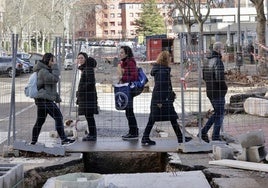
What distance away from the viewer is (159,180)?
8.05 meters

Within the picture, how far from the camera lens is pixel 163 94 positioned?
10.4 metres

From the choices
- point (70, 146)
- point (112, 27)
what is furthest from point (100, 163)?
point (112, 27)

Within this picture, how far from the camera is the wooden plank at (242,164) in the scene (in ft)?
27.4

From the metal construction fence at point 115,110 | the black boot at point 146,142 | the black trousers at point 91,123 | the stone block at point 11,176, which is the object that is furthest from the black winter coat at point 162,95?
the stone block at point 11,176

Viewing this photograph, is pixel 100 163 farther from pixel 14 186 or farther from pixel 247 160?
pixel 14 186

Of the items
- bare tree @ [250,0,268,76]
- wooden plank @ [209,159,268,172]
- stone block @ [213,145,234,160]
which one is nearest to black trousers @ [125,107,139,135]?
stone block @ [213,145,234,160]

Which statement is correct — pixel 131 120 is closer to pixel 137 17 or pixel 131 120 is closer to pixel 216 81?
pixel 216 81

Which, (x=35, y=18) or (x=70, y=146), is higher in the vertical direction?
(x=35, y=18)

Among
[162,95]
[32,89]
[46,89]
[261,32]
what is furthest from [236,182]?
[261,32]

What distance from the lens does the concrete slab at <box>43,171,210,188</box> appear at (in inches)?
306

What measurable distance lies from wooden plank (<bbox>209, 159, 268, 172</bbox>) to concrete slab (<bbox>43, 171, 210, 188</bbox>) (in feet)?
1.83

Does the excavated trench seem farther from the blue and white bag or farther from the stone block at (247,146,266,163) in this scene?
the stone block at (247,146,266,163)

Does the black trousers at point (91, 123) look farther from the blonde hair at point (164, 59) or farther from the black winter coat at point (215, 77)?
the black winter coat at point (215, 77)

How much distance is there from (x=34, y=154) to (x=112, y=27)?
144647 mm
